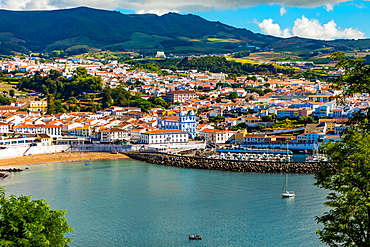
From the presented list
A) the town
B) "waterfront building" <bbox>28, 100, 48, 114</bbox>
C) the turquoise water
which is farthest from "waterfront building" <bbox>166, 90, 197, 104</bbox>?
the turquoise water

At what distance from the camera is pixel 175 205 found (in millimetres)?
14047

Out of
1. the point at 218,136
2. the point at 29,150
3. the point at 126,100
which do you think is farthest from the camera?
the point at 126,100

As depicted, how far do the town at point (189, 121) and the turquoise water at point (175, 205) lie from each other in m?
5.89

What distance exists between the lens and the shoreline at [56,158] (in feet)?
73.7

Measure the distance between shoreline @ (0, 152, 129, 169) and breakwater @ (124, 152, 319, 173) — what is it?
218 centimetres

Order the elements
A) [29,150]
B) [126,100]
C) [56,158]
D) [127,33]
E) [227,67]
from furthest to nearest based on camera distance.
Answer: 1. [127,33]
2. [227,67]
3. [126,100]
4. [29,150]
5. [56,158]

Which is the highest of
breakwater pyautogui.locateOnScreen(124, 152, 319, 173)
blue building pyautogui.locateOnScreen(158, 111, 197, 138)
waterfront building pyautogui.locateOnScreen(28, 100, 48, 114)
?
waterfront building pyautogui.locateOnScreen(28, 100, 48, 114)

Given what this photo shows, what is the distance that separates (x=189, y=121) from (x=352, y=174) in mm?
23018

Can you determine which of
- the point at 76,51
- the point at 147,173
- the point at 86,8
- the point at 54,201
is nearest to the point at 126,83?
the point at 147,173

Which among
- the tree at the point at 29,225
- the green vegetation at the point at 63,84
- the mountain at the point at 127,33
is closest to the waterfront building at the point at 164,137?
the green vegetation at the point at 63,84

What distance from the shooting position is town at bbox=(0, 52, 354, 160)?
1026 inches

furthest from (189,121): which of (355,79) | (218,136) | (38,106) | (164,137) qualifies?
(355,79)

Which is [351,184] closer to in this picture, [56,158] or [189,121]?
[56,158]

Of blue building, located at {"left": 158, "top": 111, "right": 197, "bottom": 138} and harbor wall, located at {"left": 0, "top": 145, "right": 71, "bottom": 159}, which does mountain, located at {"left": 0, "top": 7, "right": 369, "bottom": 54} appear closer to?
blue building, located at {"left": 158, "top": 111, "right": 197, "bottom": 138}
